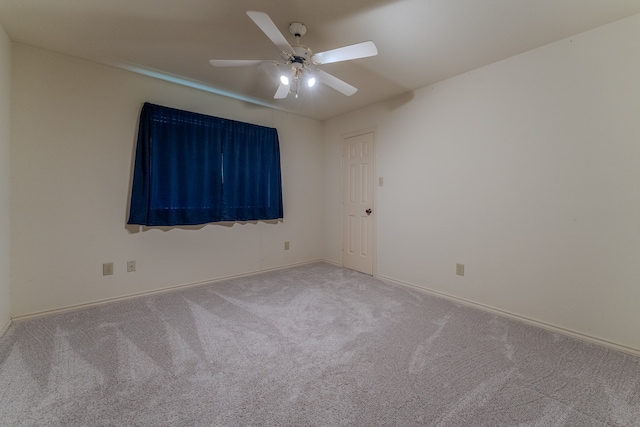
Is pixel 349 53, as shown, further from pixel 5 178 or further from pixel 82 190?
pixel 5 178

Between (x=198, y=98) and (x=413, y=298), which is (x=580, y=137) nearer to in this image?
(x=413, y=298)

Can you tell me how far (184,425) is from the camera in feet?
4.00

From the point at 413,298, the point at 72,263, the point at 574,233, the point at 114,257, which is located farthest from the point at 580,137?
the point at 72,263

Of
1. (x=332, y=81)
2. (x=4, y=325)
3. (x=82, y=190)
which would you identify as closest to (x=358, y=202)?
(x=332, y=81)


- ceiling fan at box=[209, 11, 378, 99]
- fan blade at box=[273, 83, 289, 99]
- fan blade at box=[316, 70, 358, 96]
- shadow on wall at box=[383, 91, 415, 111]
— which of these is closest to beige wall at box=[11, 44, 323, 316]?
fan blade at box=[273, 83, 289, 99]

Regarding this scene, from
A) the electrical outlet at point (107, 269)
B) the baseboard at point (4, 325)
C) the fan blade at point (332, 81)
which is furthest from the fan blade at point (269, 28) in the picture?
the baseboard at point (4, 325)

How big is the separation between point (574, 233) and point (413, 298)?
57.5 inches

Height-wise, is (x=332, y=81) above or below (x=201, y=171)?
above

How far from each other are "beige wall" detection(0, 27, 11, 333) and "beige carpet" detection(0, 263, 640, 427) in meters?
0.27

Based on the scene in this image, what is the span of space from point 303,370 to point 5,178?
276cm

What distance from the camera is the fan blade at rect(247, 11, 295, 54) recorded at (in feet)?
4.75

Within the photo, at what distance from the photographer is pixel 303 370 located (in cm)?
162

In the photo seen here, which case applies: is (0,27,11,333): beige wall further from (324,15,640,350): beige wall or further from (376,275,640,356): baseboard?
(376,275,640,356): baseboard

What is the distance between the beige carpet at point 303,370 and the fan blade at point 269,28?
6.75 feet
